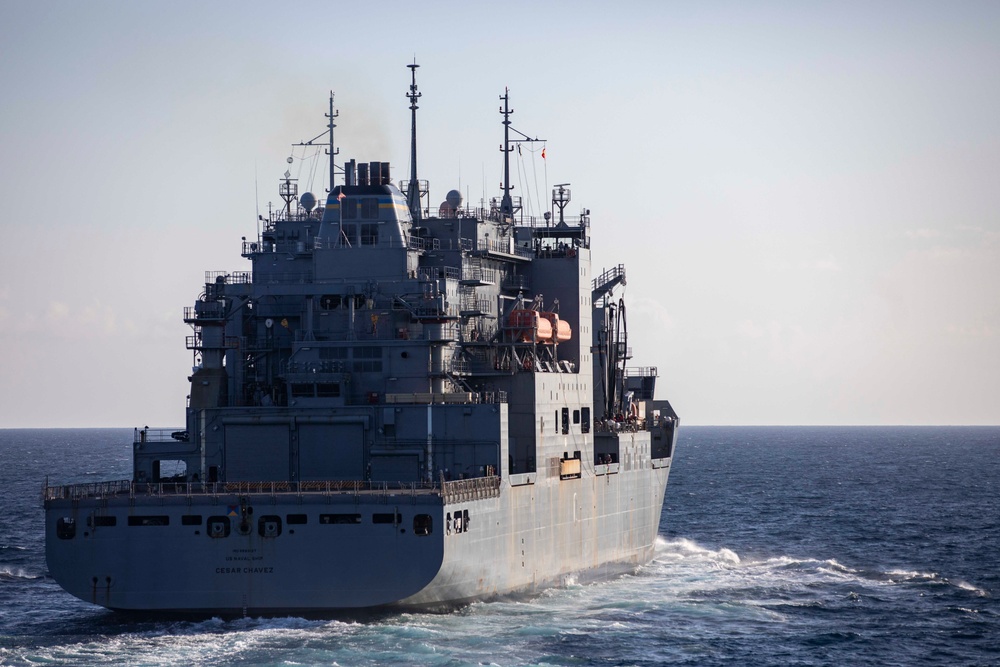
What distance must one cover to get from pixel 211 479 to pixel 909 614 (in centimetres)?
2449

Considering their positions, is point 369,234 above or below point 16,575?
above

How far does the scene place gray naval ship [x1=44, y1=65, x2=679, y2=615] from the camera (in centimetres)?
4403

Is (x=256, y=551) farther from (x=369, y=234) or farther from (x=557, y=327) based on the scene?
(x=557, y=327)

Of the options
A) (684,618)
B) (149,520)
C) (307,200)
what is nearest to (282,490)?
(149,520)

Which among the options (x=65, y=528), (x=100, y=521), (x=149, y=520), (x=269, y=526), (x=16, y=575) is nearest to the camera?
(x=269, y=526)

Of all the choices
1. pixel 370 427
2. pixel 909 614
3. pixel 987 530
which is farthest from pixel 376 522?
pixel 987 530

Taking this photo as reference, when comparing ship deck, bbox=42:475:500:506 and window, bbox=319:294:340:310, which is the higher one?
window, bbox=319:294:340:310

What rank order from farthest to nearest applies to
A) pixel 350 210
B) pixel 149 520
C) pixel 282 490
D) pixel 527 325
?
1. pixel 527 325
2. pixel 350 210
3. pixel 282 490
4. pixel 149 520

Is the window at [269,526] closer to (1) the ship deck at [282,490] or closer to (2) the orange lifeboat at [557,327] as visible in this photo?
(1) the ship deck at [282,490]

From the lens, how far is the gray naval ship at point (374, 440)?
4403 cm

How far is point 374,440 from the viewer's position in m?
49.4

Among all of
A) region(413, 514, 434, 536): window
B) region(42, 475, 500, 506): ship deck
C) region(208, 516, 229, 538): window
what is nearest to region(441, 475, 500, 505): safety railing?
region(42, 475, 500, 506): ship deck

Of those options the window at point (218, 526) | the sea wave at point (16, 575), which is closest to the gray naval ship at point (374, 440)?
the window at point (218, 526)

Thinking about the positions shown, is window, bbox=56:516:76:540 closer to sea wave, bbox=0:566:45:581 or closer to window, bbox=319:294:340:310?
window, bbox=319:294:340:310
